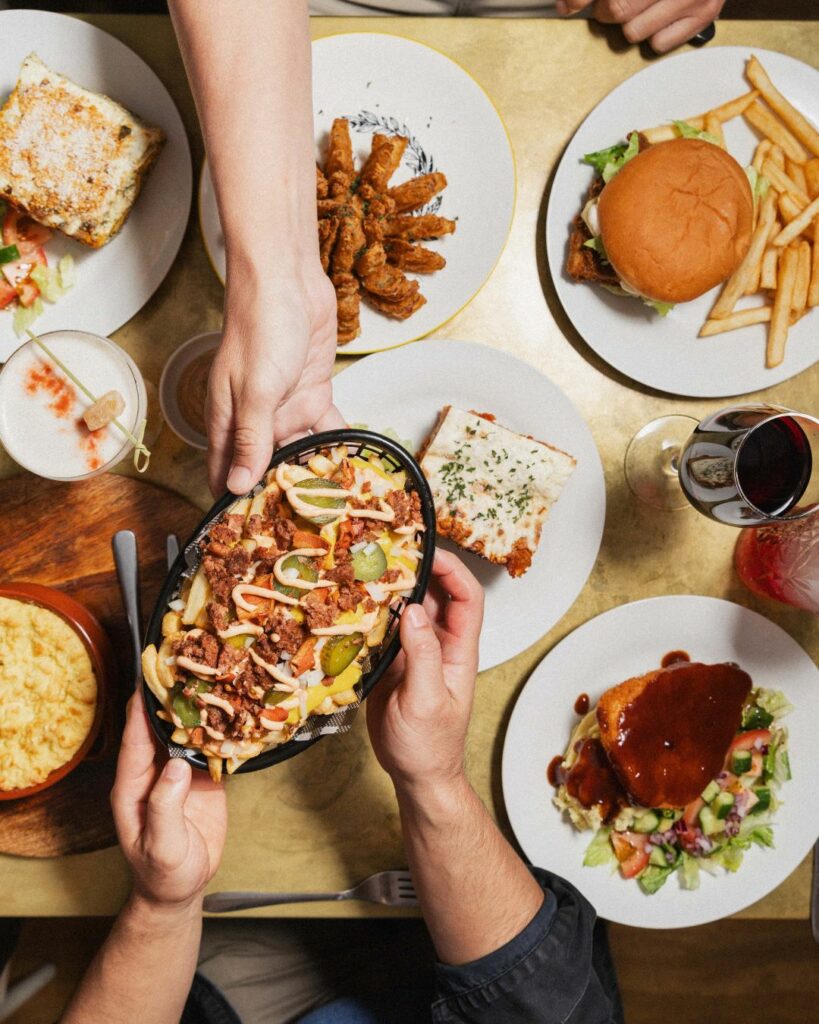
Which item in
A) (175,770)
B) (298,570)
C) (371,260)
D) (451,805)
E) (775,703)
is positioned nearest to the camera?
(298,570)

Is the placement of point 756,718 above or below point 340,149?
below

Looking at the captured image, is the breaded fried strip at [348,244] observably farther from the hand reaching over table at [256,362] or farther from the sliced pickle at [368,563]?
the sliced pickle at [368,563]

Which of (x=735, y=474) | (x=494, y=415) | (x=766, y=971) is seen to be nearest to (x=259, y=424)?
(x=494, y=415)

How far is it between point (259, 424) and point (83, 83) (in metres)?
1.10

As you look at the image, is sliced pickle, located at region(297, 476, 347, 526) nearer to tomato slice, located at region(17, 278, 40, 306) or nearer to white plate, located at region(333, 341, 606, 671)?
white plate, located at region(333, 341, 606, 671)

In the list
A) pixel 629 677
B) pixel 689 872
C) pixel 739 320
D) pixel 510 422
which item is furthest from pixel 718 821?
pixel 739 320

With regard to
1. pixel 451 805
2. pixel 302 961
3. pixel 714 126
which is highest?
pixel 714 126

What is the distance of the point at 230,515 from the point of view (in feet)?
5.47

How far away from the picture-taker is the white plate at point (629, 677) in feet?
7.02

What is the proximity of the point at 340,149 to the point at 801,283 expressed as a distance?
3.96 ft

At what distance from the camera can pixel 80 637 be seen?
6.42ft

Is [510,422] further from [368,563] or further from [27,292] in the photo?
[27,292]

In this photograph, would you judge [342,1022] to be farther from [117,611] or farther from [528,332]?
[528,332]

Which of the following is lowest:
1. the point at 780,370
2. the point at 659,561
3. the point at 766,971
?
the point at 766,971
